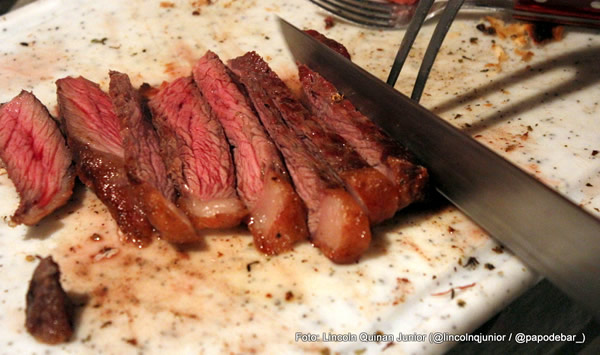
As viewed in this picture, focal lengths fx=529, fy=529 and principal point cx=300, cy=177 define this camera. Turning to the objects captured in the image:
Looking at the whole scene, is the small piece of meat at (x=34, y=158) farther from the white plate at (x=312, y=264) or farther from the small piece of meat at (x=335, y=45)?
the small piece of meat at (x=335, y=45)

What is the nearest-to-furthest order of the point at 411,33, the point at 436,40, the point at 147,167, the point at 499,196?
1. the point at 499,196
2. the point at 147,167
3. the point at 436,40
4. the point at 411,33

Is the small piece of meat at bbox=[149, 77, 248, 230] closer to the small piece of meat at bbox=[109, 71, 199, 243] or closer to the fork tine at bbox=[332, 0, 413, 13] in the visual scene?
the small piece of meat at bbox=[109, 71, 199, 243]

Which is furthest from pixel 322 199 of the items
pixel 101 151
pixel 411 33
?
pixel 411 33

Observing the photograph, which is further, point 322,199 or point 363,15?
point 363,15

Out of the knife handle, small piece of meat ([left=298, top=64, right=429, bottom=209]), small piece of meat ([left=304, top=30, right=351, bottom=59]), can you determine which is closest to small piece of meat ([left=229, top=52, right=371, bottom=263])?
small piece of meat ([left=298, top=64, right=429, bottom=209])

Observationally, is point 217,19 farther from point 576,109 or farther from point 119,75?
point 576,109

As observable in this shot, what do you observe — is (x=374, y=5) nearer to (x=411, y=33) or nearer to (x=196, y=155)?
(x=411, y=33)

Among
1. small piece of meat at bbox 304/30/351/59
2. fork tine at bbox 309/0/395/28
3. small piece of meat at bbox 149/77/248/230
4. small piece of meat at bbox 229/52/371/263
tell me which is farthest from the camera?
fork tine at bbox 309/0/395/28

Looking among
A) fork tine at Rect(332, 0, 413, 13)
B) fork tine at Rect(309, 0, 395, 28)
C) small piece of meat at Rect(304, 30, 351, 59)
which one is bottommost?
small piece of meat at Rect(304, 30, 351, 59)
